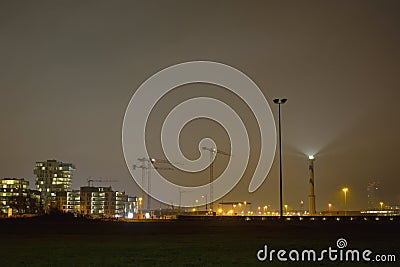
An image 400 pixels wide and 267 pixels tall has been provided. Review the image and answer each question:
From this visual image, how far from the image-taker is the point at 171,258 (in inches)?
715

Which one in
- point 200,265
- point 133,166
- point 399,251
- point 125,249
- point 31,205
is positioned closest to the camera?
point 200,265

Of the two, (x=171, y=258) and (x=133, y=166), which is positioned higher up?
(x=133, y=166)

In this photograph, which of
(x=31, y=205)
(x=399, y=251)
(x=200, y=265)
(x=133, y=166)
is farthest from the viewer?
(x=133, y=166)

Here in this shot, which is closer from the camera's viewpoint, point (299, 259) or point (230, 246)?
point (299, 259)

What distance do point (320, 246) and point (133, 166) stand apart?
17915 centimetres

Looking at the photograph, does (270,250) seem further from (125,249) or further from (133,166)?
(133,166)

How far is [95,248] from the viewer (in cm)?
2189

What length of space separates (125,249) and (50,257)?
353cm

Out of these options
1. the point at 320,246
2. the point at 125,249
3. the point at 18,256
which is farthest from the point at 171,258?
the point at 320,246

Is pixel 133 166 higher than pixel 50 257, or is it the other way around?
pixel 133 166

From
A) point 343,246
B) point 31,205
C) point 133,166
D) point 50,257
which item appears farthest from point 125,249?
point 133,166

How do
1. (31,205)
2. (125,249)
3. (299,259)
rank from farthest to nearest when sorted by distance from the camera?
(31,205)
(125,249)
(299,259)

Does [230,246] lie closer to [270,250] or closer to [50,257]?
[270,250]

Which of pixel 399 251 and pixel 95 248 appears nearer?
pixel 399 251
